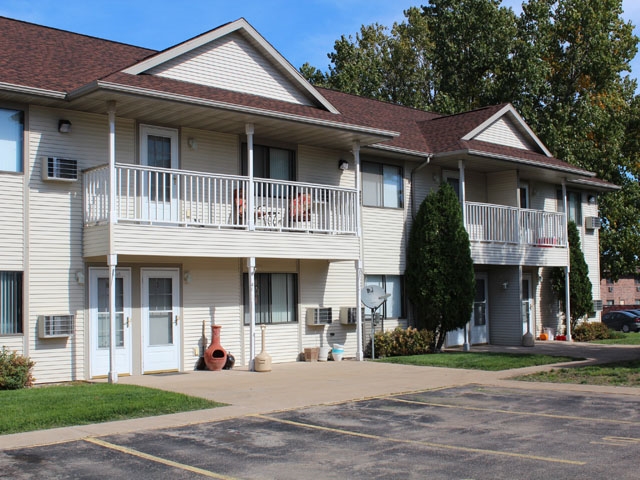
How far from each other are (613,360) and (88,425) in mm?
12992

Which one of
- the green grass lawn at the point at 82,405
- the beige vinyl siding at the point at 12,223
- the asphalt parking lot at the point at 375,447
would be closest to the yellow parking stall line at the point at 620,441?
the asphalt parking lot at the point at 375,447

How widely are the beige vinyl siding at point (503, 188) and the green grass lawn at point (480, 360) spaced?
→ 240 inches

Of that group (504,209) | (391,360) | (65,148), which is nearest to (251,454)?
(65,148)

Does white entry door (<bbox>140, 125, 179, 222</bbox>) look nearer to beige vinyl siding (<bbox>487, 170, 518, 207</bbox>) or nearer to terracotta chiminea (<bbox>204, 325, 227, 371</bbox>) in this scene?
terracotta chiminea (<bbox>204, 325, 227, 371</bbox>)

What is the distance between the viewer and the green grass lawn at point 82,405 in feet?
33.9

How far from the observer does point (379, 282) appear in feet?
70.1

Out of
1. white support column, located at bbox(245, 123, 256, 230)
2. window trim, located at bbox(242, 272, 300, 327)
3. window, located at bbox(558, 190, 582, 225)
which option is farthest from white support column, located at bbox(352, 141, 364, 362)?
window, located at bbox(558, 190, 582, 225)

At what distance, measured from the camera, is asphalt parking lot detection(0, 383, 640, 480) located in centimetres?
769

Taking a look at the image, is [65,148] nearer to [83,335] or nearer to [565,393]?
[83,335]

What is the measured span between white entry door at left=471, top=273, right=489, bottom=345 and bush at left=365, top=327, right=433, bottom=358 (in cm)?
368

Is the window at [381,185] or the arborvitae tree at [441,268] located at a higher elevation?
the window at [381,185]

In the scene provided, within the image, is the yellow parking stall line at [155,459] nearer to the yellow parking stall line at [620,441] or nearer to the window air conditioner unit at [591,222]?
the yellow parking stall line at [620,441]

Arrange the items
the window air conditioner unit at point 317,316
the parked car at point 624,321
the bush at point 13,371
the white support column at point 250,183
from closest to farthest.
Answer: the bush at point 13,371 < the white support column at point 250,183 < the window air conditioner unit at point 317,316 < the parked car at point 624,321

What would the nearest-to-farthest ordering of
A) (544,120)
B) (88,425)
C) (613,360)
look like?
1. (88,425)
2. (613,360)
3. (544,120)
